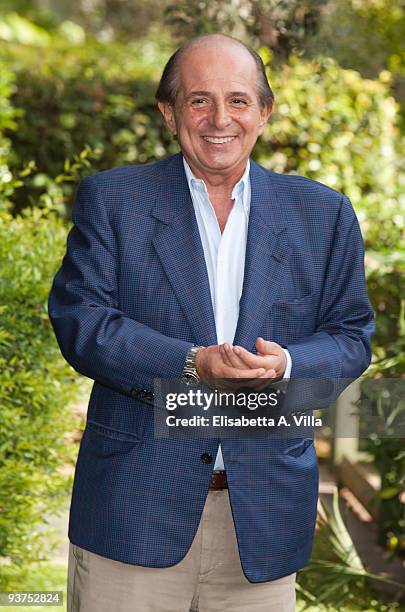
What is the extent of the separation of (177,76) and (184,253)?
0.47 meters

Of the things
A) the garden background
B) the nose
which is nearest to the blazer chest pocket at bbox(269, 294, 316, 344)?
the nose

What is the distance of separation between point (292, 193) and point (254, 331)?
1.47 feet

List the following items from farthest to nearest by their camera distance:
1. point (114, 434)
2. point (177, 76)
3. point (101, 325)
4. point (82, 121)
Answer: point (82, 121), point (177, 76), point (114, 434), point (101, 325)

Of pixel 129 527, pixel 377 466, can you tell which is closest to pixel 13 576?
pixel 377 466

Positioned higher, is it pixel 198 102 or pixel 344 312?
pixel 198 102

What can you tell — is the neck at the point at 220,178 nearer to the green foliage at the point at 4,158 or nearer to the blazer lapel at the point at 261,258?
the blazer lapel at the point at 261,258

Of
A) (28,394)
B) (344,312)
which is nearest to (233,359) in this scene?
(344,312)

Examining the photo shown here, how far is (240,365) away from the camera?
97.0 inches

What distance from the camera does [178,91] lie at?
2.79m

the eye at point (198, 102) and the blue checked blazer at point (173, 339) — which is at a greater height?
the eye at point (198, 102)

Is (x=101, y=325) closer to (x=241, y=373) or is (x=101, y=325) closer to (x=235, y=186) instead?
(x=241, y=373)

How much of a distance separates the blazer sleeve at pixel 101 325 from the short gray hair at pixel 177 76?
13.7 inches

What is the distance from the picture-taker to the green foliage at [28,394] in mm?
4305

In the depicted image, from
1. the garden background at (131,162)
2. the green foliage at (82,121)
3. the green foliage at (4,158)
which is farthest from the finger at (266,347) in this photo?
the green foliage at (82,121)
